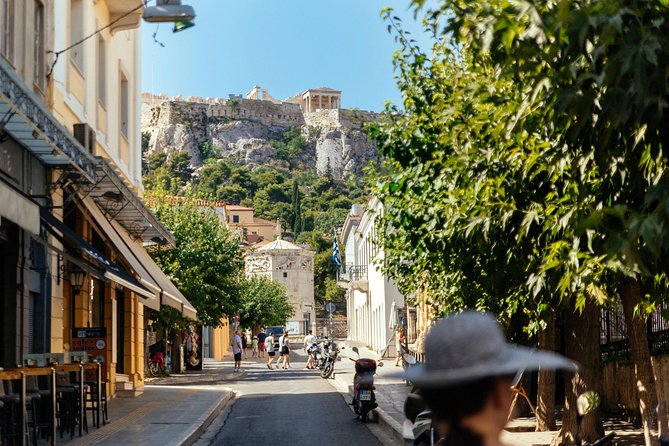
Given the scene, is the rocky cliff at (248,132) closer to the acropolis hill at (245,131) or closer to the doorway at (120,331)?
the acropolis hill at (245,131)

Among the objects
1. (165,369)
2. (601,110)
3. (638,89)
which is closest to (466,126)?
(601,110)

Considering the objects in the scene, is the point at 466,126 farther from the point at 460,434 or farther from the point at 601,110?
the point at 460,434

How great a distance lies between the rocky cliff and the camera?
598 feet

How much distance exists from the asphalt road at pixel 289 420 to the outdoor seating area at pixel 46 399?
2.01 metres

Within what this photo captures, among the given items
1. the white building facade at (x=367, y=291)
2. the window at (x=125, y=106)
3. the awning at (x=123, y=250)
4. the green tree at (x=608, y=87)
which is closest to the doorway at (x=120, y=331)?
the window at (x=125, y=106)

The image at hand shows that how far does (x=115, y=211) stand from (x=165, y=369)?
18800 mm

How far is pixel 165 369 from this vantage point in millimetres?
39406

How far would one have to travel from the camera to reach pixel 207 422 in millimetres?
18922

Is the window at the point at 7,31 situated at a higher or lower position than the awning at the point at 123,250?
higher

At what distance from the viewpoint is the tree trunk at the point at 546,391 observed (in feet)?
47.6

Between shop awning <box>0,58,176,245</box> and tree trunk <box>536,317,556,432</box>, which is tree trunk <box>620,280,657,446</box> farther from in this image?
shop awning <box>0,58,176,245</box>

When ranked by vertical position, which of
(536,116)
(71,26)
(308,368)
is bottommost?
(308,368)

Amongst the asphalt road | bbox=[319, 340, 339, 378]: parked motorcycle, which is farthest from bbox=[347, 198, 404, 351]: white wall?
the asphalt road

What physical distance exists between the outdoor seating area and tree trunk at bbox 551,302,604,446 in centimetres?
606
